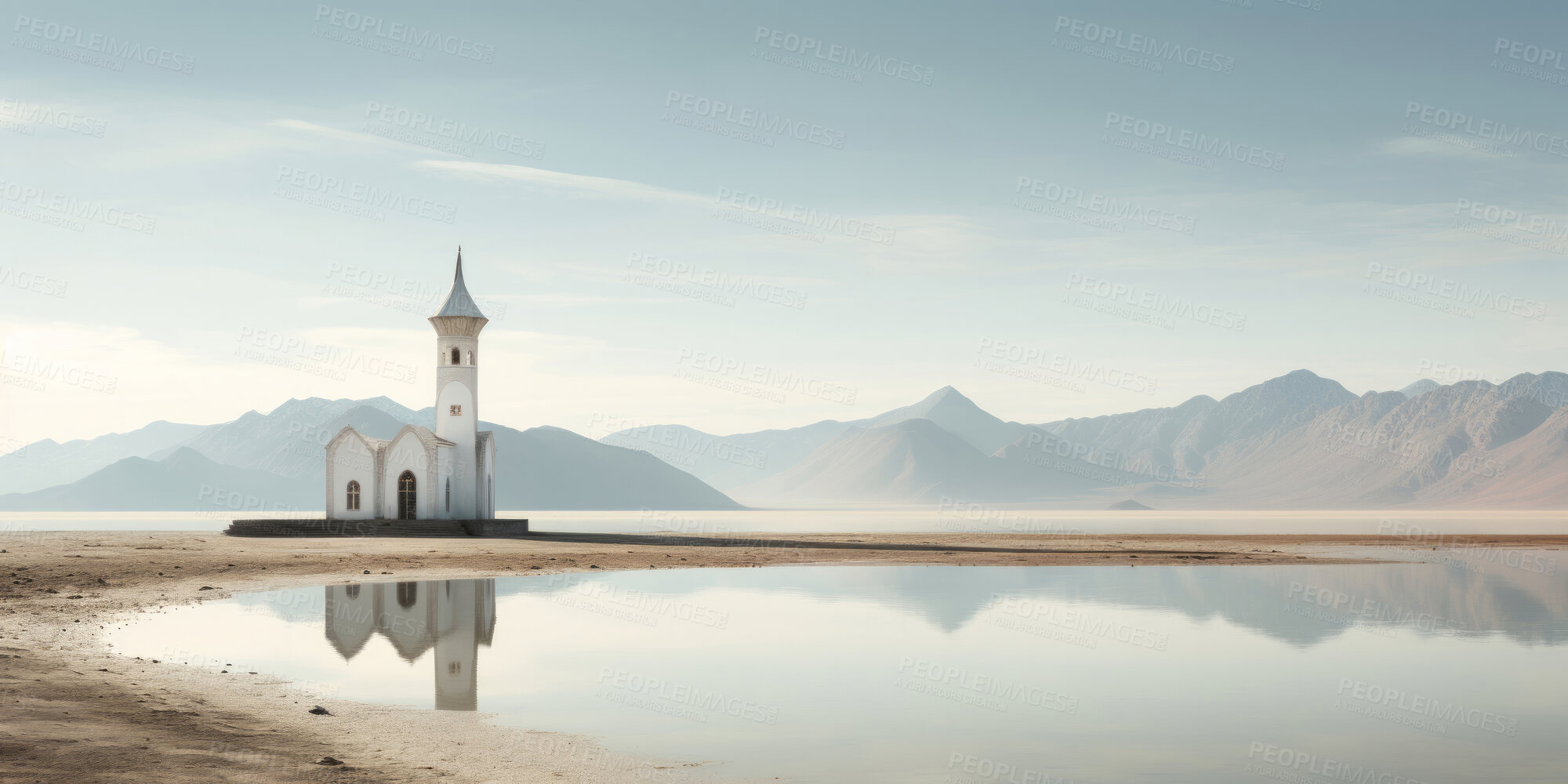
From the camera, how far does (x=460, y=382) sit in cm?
5941

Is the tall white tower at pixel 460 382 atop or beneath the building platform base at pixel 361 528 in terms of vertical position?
atop

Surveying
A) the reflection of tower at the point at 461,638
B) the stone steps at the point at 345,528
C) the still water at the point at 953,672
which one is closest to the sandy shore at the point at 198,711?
the still water at the point at 953,672

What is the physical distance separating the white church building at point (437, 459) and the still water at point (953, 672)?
26758 millimetres

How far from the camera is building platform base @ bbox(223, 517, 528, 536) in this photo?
2029 inches

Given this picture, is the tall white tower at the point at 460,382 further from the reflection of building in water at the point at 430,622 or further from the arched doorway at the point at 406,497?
the reflection of building in water at the point at 430,622

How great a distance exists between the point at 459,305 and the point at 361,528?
12728 mm

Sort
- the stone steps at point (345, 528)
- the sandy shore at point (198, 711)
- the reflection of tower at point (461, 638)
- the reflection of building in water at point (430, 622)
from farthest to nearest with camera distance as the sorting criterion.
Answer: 1. the stone steps at point (345, 528)
2. the reflection of building in water at point (430, 622)
3. the reflection of tower at point (461, 638)
4. the sandy shore at point (198, 711)

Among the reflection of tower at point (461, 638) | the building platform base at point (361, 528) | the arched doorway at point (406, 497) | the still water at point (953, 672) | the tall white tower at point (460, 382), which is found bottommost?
the still water at point (953, 672)

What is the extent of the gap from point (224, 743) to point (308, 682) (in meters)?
4.25

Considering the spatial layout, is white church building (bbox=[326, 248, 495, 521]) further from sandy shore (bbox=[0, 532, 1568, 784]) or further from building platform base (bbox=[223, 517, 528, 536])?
sandy shore (bbox=[0, 532, 1568, 784])

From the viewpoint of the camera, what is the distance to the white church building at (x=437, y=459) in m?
56.0

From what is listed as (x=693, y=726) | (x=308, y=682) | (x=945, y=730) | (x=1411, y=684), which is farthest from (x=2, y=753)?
(x=1411, y=684)

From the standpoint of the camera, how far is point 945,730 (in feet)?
43.9

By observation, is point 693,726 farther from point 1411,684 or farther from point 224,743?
point 1411,684
